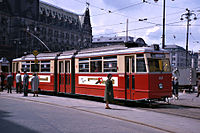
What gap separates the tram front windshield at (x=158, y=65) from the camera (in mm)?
14009

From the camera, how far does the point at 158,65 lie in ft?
47.2

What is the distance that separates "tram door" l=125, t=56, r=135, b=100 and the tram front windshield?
962 millimetres

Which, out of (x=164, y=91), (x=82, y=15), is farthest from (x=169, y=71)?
(x=82, y=15)

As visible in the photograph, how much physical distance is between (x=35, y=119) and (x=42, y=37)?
80.4m

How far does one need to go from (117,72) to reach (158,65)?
2324 mm

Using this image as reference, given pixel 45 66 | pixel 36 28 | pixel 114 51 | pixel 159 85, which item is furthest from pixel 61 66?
pixel 36 28

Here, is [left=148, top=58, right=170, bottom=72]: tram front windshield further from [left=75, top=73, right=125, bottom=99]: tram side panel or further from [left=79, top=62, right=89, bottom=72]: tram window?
[left=79, top=62, right=89, bottom=72]: tram window

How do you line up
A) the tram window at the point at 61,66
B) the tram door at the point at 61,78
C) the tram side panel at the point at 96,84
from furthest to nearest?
the tram window at the point at 61,66, the tram door at the point at 61,78, the tram side panel at the point at 96,84

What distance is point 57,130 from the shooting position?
24.9 feet

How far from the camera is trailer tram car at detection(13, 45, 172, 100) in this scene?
45.8ft

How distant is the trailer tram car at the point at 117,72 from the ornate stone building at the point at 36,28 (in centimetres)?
3549

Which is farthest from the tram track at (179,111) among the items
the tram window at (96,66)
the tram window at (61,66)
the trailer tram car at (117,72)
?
the tram window at (61,66)

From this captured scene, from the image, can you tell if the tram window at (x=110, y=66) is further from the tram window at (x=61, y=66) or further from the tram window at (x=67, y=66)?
the tram window at (x=61, y=66)

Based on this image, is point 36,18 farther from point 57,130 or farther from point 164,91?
point 57,130
